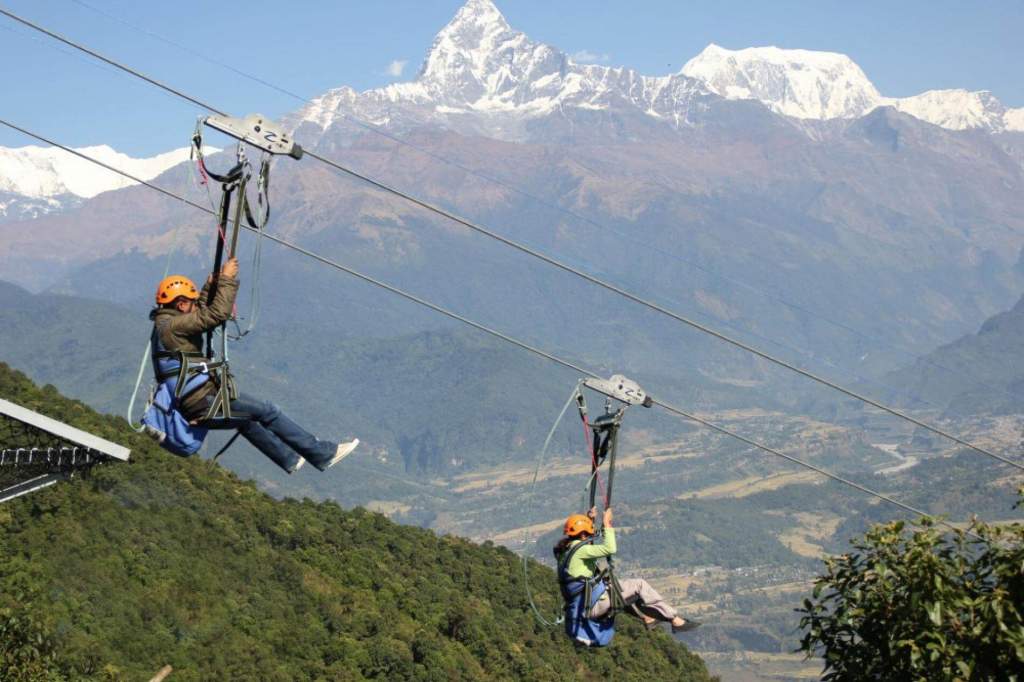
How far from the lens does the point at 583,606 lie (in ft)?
65.5

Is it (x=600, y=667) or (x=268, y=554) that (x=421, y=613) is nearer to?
(x=268, y=554)

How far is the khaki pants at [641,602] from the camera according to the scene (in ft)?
65.5

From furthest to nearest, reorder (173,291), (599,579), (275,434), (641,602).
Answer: (641,602), (599,579), (275,434), (173,291)

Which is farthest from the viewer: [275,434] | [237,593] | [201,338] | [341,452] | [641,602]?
[237,593]

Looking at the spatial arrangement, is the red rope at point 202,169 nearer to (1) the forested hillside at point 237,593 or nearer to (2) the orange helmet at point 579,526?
(2) the orange helmet at point 579,526

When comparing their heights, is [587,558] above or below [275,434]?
below

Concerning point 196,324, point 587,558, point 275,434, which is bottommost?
point 587,558

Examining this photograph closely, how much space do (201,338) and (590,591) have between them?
7.09 meters

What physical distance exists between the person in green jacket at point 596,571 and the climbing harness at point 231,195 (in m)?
5.68

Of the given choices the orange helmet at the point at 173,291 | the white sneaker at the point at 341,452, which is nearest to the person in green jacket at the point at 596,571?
the white sneaker at the point at 341,452

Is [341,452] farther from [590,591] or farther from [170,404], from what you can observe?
[590,591]

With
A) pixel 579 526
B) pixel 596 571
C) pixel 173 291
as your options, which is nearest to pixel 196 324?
pixel 173 291

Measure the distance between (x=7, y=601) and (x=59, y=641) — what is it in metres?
2.06

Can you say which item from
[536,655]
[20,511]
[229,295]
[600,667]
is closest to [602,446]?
[229,295]
